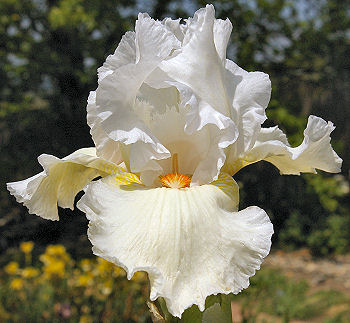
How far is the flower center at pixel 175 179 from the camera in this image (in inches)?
42.1

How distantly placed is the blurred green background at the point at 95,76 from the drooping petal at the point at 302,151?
426 cm

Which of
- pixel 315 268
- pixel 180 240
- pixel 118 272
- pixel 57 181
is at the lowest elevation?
pixel 315 268

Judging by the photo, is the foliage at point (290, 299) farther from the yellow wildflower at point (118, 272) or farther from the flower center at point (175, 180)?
the flower center at point (175, 180)

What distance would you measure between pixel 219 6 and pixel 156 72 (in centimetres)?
464

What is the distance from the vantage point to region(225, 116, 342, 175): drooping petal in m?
1.06

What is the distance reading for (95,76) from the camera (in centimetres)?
627

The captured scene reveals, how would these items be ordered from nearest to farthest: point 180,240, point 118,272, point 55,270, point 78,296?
point 180,240 → point 118,272 → point 55,270 → point 78,296

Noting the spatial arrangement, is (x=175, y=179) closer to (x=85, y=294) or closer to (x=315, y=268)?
(x=85, y=294)

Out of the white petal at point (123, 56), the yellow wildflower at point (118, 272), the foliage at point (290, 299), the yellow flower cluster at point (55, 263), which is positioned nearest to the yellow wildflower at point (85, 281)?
the yellow flower cluster at point (55, 263)

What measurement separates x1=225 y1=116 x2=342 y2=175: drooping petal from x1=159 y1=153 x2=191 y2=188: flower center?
11 centimetres

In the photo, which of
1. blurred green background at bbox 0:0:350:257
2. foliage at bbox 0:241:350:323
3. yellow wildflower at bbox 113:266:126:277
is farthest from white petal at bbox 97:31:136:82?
blurred green background at bbox 0:0:350:257

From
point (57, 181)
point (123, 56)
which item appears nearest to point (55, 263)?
point (57, 181)

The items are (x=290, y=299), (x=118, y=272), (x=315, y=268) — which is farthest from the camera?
(x=315, y=268)

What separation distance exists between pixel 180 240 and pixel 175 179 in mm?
236
